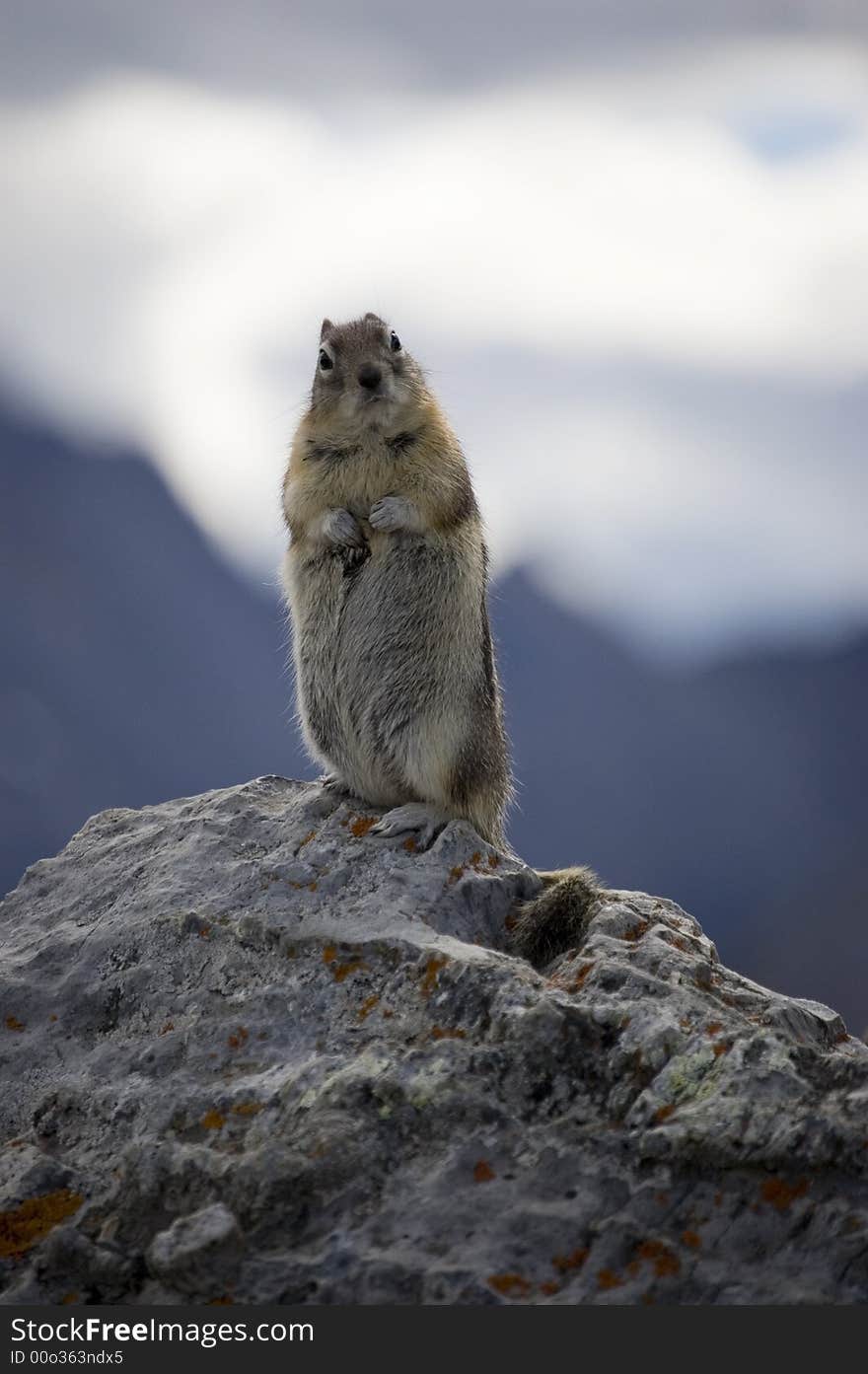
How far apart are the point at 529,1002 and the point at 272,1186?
1.41 meters

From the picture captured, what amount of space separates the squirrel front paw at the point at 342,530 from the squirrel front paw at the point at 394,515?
15 centimetres

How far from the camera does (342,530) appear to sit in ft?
28.6

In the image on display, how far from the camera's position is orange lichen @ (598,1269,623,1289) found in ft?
16.6

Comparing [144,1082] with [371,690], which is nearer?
[144,1082]

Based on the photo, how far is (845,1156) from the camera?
5270mm

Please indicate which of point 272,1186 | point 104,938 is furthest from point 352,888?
point 272,1186

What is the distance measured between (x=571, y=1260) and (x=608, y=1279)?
16 centimetres

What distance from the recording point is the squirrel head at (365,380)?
8.87 metres

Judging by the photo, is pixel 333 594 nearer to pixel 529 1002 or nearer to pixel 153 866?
pixel 153 866

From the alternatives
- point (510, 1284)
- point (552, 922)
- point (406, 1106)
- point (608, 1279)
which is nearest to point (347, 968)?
point (406, 1106)

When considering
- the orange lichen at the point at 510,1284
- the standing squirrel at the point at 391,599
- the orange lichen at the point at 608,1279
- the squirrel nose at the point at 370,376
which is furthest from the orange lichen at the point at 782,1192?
the squirrel nose at the point at 370,376

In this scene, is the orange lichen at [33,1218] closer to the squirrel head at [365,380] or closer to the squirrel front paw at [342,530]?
the squirrel front paw at [342,530]

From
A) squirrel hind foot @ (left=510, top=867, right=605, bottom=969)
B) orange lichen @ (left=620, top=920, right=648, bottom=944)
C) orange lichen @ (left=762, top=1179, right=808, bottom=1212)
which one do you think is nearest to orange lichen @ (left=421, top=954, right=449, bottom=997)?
squirrel hind foot @ (left=510, top=867, right=605, bottom=969)

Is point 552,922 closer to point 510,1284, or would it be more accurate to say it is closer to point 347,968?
point 347,968
